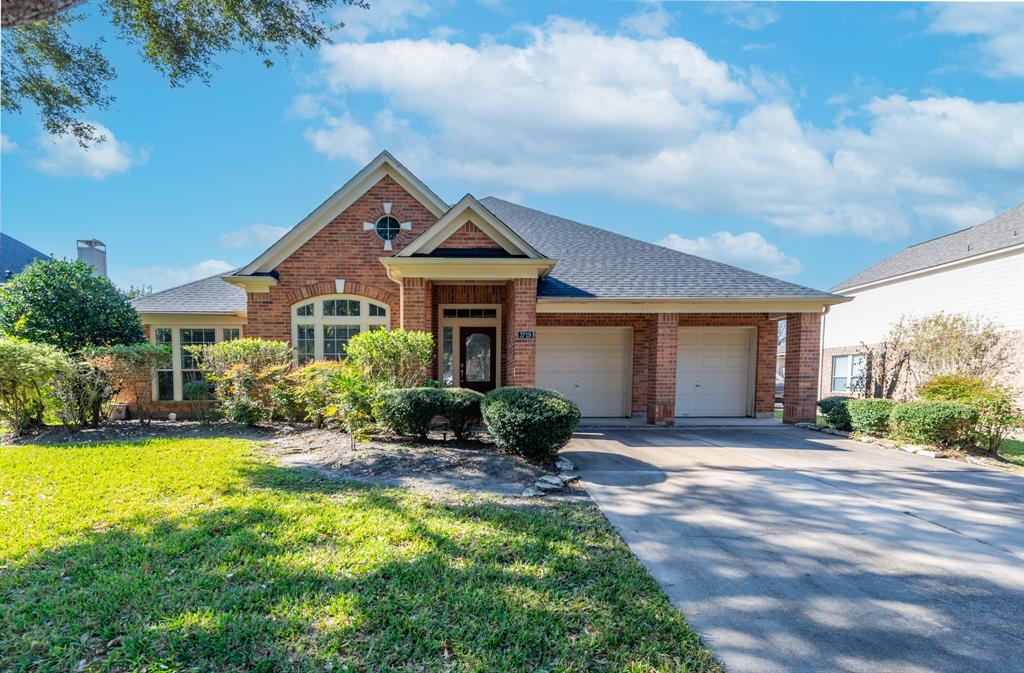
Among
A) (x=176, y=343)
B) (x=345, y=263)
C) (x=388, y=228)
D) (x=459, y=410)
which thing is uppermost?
(x=388, y=228)

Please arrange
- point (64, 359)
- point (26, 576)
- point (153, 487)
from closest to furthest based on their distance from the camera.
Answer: point (26, 576) → point (153, 487) → point (64, 359)

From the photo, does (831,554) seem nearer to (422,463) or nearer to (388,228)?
(422,463)

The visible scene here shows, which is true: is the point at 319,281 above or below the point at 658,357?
above

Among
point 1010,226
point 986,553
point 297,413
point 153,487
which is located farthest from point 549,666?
point 1010,226

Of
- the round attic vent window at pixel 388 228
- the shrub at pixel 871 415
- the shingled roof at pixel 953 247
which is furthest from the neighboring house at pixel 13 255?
the shingled roof at pixel 953 247

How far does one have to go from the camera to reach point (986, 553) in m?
4.14

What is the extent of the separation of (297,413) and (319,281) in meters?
3.26

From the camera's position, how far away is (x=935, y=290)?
14.7 m

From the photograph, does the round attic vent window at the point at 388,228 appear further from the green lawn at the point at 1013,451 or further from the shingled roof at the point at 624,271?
the green lawn at the point at 1013,451

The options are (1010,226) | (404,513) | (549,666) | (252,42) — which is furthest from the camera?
(1010,226)

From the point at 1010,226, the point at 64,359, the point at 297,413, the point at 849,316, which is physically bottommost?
the point at 297,413

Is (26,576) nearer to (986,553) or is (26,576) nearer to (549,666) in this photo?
(549,666)

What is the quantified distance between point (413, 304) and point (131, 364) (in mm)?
6113

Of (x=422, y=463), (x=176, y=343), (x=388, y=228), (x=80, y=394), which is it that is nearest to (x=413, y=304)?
(x=388, y=228)
